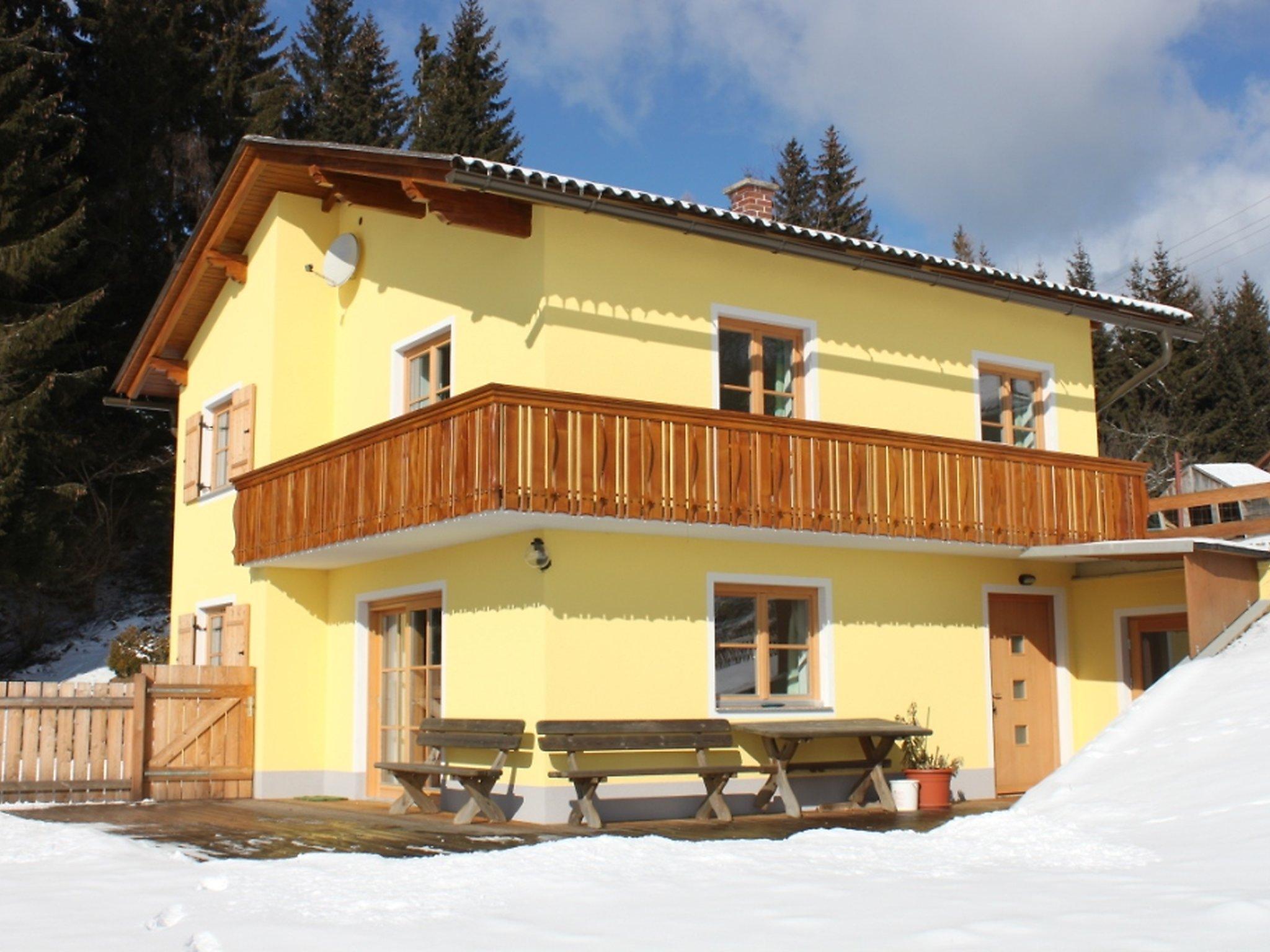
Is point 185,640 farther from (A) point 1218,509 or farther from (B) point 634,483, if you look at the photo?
(A) point 1218,509

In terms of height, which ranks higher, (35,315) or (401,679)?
(35,315)

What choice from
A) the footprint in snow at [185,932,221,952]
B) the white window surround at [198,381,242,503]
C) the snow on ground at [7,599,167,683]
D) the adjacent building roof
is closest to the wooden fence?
the white window surround at [198,381,242,503]

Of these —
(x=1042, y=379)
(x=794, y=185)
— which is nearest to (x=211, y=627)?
(x=1042, y=379)

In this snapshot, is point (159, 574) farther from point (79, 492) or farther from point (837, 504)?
point (837, 504)

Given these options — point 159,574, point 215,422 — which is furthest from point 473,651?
point 159,574

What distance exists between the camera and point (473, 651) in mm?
13242

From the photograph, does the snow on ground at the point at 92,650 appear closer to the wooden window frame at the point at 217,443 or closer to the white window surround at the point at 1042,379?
the wooden window frame at the point at 217,443

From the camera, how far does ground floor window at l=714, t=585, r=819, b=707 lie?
537 inches

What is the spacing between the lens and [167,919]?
22.1 ft

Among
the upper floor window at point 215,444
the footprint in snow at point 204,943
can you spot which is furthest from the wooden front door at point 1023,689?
the footprint in snow at point 204,943

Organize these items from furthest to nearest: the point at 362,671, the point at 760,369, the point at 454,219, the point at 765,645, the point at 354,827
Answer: the point at 362,671 → the point at 760,369 → the point at 765,645 → the point at 454,219 → the point at 354,827

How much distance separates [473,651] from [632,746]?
199cm

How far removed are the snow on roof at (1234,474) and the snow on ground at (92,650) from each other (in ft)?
59.6

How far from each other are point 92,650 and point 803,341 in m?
18.7
